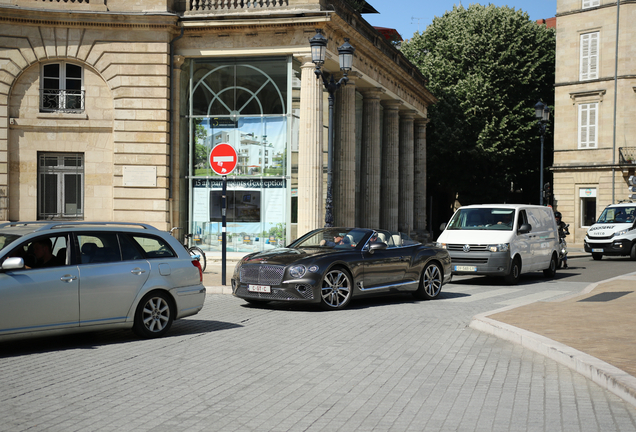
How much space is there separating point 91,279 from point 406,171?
29.5m

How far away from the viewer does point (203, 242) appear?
76.2 feet

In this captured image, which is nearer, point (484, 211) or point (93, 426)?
point (93, 426)

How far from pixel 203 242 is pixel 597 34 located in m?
32.3

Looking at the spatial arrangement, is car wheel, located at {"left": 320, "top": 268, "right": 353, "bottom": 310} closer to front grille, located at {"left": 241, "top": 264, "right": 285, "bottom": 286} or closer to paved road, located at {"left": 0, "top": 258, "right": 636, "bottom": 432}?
front grille, located at {"left": 241, "top": 264, "right": 285, "bottom": 286}

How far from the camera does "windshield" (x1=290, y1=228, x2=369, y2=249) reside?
13.0 metres

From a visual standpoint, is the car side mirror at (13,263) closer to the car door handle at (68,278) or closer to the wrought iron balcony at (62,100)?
the car door handle at (68,278)

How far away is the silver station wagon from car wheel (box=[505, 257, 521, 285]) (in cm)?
977

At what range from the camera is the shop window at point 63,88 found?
2283 centimetres

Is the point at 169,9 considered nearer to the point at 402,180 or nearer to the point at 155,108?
the point at 155,108

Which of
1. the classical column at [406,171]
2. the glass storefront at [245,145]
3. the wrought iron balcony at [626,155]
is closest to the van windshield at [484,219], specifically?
the glass storefront at [245,145]

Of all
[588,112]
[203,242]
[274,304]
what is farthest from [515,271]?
[588,112]

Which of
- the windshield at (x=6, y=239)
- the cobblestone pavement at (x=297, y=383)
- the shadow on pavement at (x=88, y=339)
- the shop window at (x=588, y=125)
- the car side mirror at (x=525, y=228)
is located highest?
the shop window at (x=588, y=125)

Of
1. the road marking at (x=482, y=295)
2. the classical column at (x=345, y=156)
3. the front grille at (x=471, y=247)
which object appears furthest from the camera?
the classical column at (x=345, y=156)

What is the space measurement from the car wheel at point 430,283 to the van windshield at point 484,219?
13.6 ft
